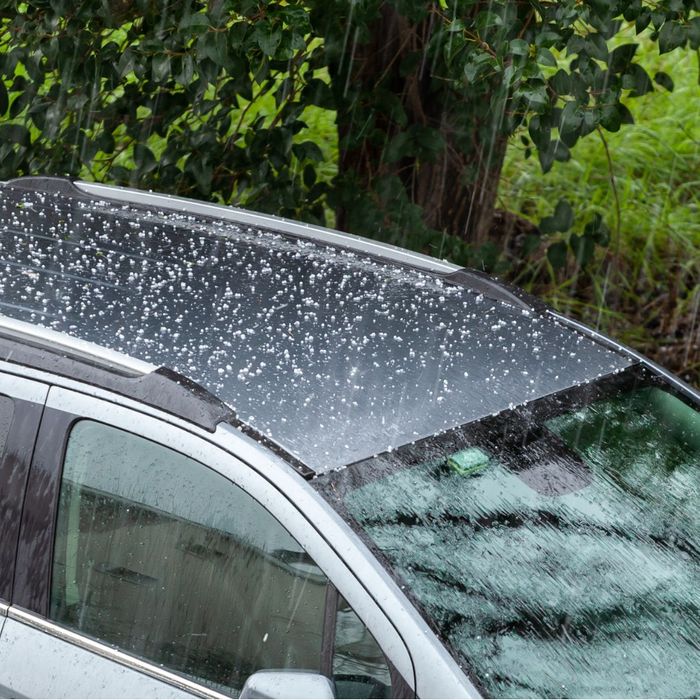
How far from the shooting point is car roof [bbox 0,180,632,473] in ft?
7.57

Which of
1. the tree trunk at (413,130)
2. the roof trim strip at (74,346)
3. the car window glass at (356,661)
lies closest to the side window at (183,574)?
the car window glass at (356,661)

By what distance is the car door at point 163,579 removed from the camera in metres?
2.04

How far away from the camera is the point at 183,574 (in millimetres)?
2215

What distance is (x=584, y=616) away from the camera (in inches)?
84.1

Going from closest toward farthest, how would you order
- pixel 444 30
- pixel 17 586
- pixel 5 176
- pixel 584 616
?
pixel 584 616 < pixel 17 586 < pixel 444 30 < pixel 5 176

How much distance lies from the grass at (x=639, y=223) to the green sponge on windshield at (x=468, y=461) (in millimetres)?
3784

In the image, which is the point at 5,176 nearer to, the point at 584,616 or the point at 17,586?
the point at 17,586

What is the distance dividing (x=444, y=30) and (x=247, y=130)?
128 cm

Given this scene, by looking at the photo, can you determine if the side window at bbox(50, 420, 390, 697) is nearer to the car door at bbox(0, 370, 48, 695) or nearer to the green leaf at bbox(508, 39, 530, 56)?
the car door at bbox(0, 370, 48, 695)

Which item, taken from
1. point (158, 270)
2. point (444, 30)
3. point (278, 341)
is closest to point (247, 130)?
point (444, 30)

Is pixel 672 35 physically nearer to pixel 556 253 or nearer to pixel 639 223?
pixel 556 253

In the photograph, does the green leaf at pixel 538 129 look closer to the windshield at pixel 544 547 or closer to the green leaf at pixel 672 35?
the green leaf at pixel 672 35

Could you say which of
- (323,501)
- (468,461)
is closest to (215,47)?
(468,461)

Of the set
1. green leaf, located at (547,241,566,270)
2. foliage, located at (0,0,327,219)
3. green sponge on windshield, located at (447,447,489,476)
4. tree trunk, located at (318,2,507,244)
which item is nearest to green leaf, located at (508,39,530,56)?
foliage, located at (0,0,327,219)
